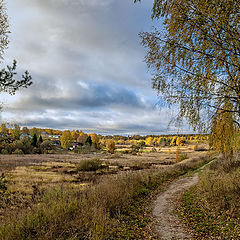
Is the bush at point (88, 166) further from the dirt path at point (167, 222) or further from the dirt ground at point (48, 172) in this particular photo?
the dirt path at point (167, 222)

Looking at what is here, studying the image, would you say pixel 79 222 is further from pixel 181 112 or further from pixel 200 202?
pixel 200 202

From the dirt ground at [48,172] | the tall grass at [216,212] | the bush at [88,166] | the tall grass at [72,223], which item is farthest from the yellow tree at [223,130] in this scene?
the bush at [88,166]

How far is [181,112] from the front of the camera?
423 cm

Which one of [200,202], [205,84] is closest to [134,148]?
[200,202]

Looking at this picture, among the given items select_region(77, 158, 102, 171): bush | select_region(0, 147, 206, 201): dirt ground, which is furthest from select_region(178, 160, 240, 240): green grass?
select_region(77, 158, 102, 171): bush

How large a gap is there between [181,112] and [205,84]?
2.66ft

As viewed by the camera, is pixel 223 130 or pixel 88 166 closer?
pixel 223 130

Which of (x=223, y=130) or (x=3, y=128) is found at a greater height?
(x=223, y=130)

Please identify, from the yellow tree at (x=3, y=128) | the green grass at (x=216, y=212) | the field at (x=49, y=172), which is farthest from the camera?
the field at (x=49, y=172)

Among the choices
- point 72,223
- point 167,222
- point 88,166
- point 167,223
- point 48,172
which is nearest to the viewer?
point 72,223

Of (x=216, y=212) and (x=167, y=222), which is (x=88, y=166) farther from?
(x=216, y=212)

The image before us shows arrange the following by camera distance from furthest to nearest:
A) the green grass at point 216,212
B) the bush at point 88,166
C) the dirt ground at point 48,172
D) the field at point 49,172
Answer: the bush at point 88,166, the field at point 49,172, the dirt ground at point 48,172, the green grass at point 216,212

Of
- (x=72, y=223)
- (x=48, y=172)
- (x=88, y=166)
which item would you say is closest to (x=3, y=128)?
(x=72, y=223)

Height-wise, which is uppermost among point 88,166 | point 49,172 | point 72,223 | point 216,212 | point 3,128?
point 3,128
